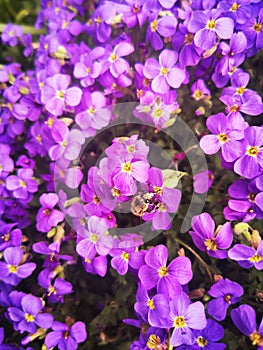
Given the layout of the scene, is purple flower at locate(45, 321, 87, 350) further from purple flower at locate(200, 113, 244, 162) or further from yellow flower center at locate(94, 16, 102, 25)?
yellow flower center at locate(94, 16, 102, 25)

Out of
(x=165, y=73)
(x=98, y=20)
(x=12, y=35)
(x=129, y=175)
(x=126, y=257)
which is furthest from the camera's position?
(x=12, y=35)

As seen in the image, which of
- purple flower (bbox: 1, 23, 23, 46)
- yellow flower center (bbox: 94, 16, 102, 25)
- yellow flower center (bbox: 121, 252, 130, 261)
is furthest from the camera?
purple flower (bbox: 1, 23, 23, 46)

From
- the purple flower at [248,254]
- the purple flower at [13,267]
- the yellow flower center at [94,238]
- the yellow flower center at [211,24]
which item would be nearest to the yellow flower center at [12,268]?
the purple flower at [13,267]

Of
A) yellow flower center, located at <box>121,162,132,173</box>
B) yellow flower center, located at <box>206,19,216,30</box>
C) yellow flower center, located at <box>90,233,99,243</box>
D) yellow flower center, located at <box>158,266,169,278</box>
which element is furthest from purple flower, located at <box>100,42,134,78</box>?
yellow flower center, located at <box>158,266,169,278</box>

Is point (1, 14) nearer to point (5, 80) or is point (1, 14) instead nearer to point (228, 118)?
point (5, 80)

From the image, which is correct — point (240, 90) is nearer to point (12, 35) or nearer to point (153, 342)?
point (153, 342)

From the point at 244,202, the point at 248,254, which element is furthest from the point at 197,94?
the point at 248,254
